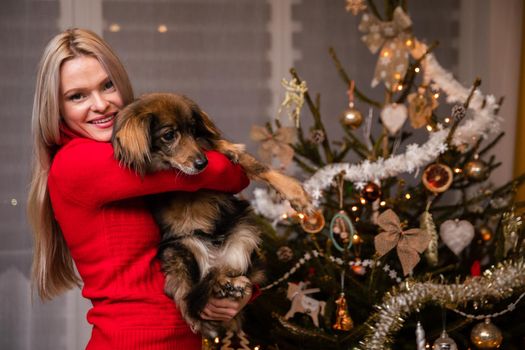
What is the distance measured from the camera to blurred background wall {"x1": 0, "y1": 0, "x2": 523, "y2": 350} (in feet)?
11.8

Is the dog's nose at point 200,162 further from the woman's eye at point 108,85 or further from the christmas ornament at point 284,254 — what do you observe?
the christmas ornament at point 284,254

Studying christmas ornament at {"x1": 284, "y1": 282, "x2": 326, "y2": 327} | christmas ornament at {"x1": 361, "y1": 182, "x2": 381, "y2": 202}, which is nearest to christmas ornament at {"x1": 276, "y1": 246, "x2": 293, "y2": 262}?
christmas ornament at {"x1": 284, "y1": 282, "x2": 326, "y2": 327}

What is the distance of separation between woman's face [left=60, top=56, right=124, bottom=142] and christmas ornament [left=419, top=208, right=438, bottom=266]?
1327 millimetres

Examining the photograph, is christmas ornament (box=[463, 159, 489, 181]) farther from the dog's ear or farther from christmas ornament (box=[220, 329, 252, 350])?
the dog's ear

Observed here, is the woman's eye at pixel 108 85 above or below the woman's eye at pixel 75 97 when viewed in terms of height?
above

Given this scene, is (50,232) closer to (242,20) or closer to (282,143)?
(282,143)

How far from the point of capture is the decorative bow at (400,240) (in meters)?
2.34

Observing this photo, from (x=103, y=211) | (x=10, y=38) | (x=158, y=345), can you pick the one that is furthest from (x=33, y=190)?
(x=10, y=38)

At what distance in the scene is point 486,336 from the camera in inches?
99.2

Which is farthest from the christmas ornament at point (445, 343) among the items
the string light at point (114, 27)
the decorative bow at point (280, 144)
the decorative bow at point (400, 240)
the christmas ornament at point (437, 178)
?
the string light at point (114, 27)

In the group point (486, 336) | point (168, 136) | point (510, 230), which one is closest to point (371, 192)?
point (510, 230)

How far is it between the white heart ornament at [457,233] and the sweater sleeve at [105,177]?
53.1 inches

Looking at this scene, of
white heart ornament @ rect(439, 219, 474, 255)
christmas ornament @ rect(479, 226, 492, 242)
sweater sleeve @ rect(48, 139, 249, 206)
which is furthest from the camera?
christmas ornament @ rect(479, 226, 492, 242)

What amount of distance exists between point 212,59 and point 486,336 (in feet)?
6.75
